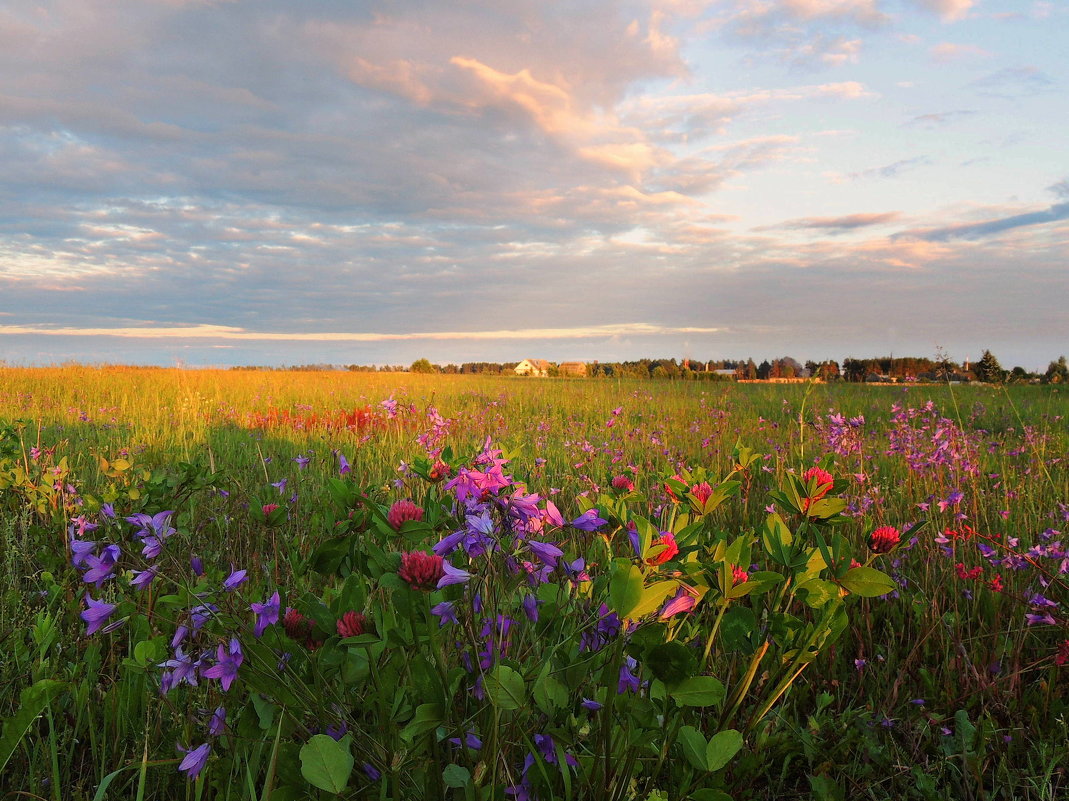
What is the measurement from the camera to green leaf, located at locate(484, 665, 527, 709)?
38.2 inches

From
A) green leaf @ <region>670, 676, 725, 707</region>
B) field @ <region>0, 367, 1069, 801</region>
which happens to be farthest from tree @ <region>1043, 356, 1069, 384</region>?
green leaf @ <region>670, 676, 725, 707</region>

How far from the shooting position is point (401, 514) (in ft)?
4.19

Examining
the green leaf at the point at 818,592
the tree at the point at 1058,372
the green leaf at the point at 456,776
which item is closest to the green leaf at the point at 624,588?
the green leaf at the point at 456,776

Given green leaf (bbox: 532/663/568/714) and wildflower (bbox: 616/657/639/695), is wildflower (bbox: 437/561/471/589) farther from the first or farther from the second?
wildflower (bbox: 616/657/639/695)

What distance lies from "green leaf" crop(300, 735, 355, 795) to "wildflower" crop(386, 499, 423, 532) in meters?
0.42

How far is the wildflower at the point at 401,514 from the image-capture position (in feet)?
4.16

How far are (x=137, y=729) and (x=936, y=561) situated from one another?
3.46 metres

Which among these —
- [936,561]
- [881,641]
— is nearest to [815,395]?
[936,561]

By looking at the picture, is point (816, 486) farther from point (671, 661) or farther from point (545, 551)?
point (545, 551)

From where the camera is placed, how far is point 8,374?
570 inches

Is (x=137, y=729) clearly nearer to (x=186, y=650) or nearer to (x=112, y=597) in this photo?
(x=186, y=650)

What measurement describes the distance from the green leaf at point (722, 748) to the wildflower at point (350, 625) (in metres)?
0.67

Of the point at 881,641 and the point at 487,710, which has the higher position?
the point at 487,710

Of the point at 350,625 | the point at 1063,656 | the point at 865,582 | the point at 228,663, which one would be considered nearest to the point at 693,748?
the point at 865,582
